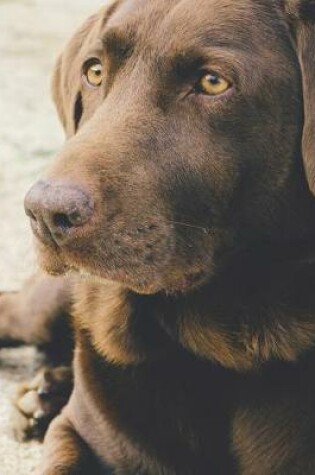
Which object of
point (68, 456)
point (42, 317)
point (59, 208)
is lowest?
point (42, 317)

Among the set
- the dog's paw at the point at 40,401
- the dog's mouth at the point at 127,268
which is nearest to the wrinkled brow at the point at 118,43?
the dog's mouth at the point at 127,268

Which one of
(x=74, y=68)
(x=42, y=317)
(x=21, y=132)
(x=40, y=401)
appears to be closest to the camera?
(x=74, y=68)

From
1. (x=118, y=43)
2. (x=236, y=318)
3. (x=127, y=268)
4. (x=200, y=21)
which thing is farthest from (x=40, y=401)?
(x=200, y=21)

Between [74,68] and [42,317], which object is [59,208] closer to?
[74,68]

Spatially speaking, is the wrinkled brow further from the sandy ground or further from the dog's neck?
the sandy ground

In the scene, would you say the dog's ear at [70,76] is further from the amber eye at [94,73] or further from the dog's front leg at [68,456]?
the dog's front leg at [68,456]

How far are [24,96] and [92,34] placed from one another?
14.6 ft

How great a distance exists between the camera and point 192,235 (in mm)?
2592

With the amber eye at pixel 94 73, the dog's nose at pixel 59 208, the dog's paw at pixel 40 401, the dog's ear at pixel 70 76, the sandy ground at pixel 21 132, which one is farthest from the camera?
the sandy ground at pixel 21 132

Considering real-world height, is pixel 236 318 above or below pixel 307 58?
below

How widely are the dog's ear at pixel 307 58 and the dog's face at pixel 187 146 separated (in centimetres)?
3

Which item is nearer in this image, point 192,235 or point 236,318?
point 192,235

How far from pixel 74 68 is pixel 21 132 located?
11.2 feet

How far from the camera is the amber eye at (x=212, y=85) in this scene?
8.33 ft
